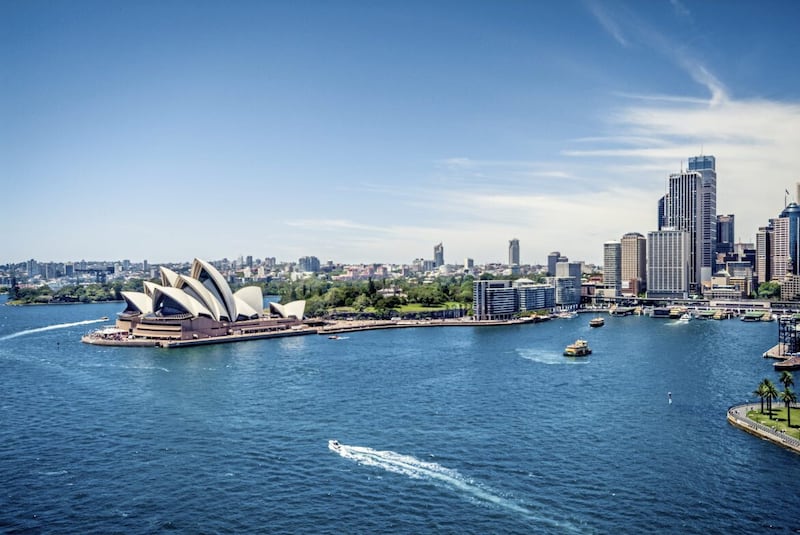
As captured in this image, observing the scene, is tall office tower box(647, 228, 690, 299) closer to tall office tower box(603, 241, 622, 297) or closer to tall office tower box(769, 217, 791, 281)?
tall office tower box(603, 241, 622, 297)

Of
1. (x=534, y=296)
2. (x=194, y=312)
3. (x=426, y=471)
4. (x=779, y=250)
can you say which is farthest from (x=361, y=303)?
(x=779, y=250)

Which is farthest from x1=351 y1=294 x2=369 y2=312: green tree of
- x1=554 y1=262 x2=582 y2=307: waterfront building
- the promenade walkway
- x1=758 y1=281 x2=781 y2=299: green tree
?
x1=758 y1=281 x2=781 y2=299: green tree

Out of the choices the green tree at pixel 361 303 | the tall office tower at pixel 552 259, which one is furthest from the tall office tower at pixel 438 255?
the green tree at pixel 361 303

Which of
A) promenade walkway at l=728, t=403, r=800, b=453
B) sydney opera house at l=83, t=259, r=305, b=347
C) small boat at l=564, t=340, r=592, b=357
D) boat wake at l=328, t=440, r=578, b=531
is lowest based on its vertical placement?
boat wake at l=328, t=440, r=578, b=531

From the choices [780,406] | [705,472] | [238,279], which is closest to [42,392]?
[705,472]

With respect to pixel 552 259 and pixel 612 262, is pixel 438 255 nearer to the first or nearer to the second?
pixel 552 259

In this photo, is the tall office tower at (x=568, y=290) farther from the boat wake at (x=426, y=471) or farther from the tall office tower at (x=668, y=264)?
the boat wake at (x=426, y=471)

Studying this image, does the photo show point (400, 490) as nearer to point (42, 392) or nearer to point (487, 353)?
point (42, 392)
